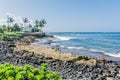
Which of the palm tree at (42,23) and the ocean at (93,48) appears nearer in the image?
the ocean at (93,48)

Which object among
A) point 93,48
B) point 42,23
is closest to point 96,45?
point 93,48

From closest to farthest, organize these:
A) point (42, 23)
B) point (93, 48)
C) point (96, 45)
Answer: point (93, 48) → point (96, 45) → point (42, 23)

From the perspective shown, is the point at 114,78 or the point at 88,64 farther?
the point at 88,64

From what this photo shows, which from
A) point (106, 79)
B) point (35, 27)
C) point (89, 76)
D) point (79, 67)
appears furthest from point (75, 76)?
point (35, 27)

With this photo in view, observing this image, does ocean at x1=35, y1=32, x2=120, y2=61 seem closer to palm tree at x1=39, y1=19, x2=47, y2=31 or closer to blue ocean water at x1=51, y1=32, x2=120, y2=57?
blue ocean water at x1=51, y1=32, x2=120, y2=57

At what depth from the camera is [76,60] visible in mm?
27953

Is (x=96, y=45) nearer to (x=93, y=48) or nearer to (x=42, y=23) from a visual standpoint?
(x=93, y=48)

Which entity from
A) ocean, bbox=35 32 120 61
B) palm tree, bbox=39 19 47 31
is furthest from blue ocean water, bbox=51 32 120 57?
palm tree, bbox=39 19 47 31

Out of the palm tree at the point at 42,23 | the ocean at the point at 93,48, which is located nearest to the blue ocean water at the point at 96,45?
the ocean at the point at 93,48

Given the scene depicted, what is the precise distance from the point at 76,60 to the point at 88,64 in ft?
8.81

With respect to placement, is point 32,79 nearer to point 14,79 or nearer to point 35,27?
point 14,79

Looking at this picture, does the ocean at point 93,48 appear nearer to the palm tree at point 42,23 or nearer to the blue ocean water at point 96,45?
the blue ocean water at point 96,45

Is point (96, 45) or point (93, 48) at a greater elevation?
point (93, 48)

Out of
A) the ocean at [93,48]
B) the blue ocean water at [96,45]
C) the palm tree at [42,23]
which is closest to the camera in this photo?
the ocean at [93,48]
